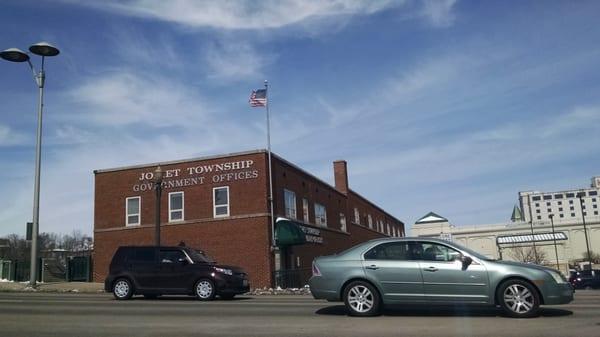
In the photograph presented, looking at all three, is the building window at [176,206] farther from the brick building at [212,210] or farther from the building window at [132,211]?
the building window at [132,211]

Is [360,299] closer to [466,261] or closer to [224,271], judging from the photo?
[466,261]

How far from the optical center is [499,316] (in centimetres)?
1052

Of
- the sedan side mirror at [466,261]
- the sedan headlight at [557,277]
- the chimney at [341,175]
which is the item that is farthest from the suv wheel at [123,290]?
the chimney at [341,175]

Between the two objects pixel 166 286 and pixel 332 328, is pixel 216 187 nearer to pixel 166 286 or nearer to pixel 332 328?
pixel 166 286

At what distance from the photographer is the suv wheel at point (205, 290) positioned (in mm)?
16906

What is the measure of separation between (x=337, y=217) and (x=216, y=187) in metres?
15.8

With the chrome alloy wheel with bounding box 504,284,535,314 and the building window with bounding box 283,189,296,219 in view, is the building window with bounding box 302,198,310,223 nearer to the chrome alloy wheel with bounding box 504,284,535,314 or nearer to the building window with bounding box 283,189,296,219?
the building window with bounding box 283,189,296,219

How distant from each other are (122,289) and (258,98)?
16.4m

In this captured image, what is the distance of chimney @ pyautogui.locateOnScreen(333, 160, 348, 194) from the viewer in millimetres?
48316

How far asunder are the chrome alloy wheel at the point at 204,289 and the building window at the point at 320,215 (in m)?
22.4

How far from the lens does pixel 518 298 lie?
10.2 meters

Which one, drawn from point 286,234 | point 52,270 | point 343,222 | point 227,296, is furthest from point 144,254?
A: point 343,222

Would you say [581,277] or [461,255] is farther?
[581,277]

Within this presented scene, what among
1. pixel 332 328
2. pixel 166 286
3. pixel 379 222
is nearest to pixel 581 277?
pixel 379 222
